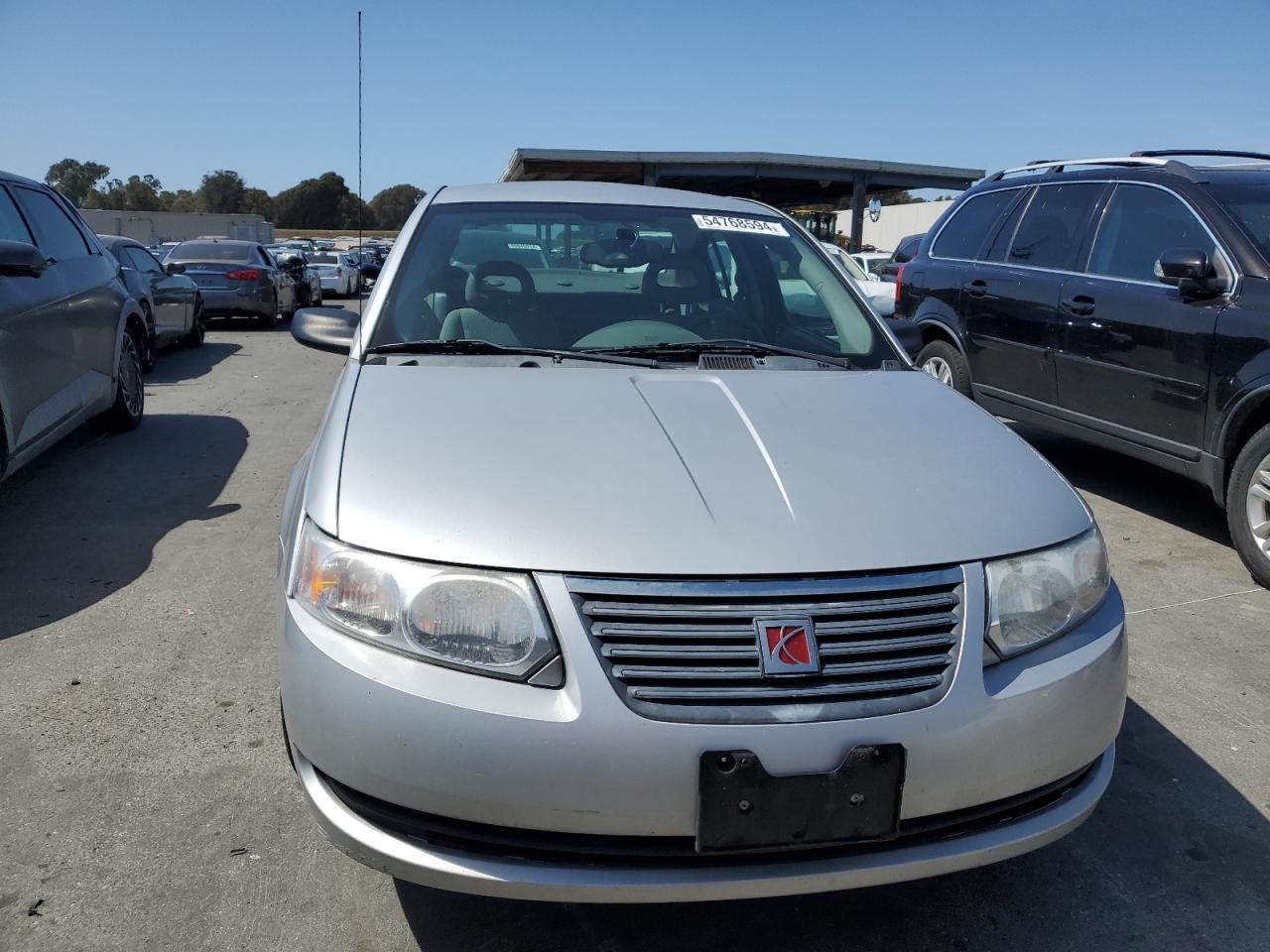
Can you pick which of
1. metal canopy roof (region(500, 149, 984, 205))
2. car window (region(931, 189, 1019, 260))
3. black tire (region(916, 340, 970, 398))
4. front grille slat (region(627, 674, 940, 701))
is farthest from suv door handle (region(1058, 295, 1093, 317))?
metal canopy roof (region(500, 149, 984, 205))

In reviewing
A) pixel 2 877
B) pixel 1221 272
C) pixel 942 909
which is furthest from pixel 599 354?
pixel 1221 272

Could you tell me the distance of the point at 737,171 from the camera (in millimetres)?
28078

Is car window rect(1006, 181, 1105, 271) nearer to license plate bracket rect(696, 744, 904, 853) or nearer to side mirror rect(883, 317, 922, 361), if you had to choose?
side mirror rect(883, 317, 922, 361)

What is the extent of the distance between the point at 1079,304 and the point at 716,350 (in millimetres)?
3279

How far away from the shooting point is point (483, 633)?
185 centimetres

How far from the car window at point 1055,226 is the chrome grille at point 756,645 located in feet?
14.8

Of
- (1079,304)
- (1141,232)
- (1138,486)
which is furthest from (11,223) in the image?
(1138,486)

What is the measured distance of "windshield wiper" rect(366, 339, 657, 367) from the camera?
2.93 meters

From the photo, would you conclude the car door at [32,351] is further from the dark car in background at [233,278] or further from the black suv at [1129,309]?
the dark car in background at [233,278]

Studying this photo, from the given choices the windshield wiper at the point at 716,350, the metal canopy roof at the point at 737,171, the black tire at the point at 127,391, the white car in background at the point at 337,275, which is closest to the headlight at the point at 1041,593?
the windshield wiper at the point at 716,350

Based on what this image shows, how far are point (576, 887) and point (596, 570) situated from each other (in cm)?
55

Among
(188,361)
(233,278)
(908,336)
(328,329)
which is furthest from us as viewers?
(233,278)

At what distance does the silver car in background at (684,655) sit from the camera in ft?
5.80

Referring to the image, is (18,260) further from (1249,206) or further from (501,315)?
(1249,206)
